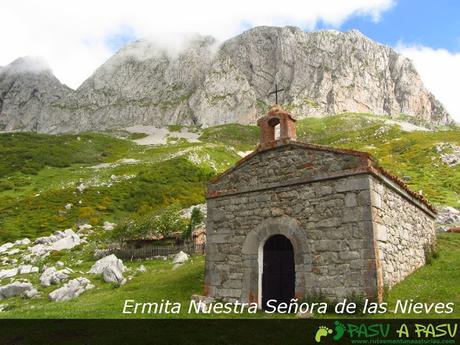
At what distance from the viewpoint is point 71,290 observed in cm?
1866

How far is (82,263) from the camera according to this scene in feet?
91.0

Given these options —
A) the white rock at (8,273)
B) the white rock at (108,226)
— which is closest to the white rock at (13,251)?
the white rock at (8,273)

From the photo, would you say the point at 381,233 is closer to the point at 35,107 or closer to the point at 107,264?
the point at 107,264

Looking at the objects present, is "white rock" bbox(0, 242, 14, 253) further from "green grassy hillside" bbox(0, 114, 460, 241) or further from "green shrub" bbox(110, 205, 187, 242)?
"green shrub" bbox(110, 205, 187, 242)

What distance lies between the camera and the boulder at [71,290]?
17984 mm

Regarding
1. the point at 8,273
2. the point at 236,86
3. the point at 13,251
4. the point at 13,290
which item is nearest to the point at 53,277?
the point at 13,290

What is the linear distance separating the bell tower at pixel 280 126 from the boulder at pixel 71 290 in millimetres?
11002

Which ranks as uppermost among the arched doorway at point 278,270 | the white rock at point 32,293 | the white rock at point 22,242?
the white rock at point 22,242
